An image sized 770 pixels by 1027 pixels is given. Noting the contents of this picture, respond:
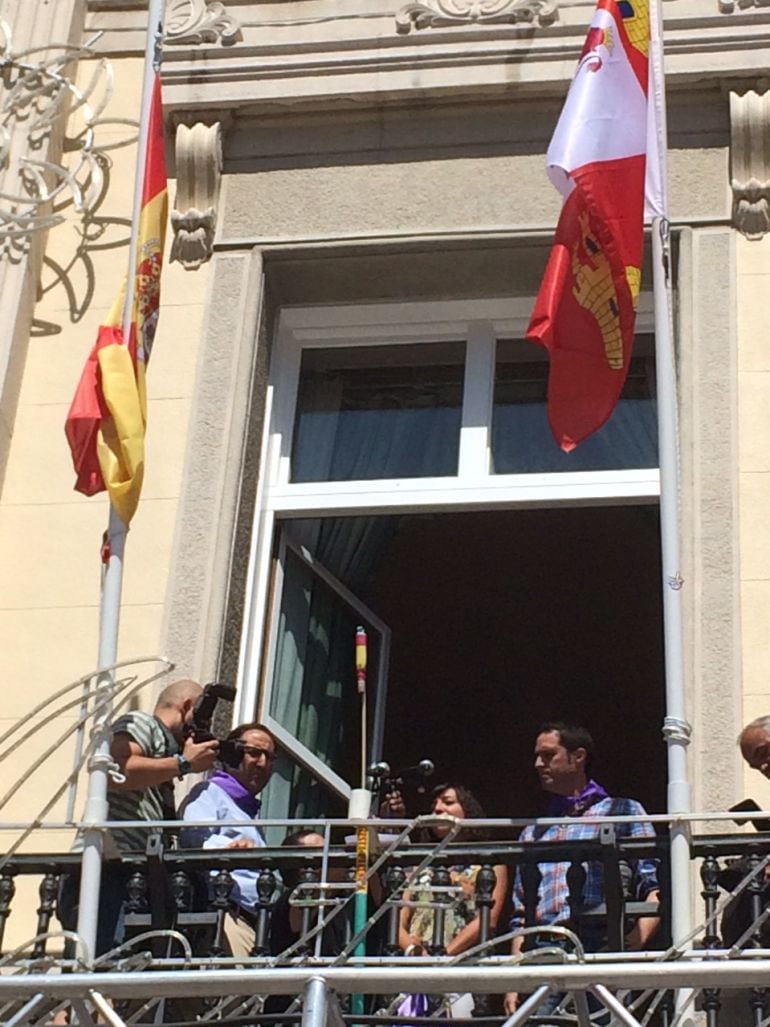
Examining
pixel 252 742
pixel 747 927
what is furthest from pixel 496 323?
pixel 747 927

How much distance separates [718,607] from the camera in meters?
9.07

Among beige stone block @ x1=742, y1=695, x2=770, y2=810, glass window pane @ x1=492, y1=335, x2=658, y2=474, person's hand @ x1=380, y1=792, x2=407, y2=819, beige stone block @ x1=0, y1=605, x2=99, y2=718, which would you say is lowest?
person's hand @ x1=380, y1=792, x2=407, y2=819

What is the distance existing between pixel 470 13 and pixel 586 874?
4.41m

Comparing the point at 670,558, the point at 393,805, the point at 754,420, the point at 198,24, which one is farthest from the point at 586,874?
the point at 198,24

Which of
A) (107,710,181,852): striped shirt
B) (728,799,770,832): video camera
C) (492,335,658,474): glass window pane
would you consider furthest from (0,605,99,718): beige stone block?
(728,799,770,832): video camera

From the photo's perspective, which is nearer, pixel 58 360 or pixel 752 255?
pixel 752 255

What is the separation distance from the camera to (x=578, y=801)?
26.6 ft

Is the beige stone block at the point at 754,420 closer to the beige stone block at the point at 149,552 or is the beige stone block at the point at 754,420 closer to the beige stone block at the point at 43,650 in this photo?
the beige stone block at the point at 149,552

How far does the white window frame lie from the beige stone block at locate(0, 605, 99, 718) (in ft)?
2.03

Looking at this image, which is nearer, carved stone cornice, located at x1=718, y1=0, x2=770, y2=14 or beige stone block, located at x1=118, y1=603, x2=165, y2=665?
beige stone block, located at x1=118, y1=603, x2=165, y2=665

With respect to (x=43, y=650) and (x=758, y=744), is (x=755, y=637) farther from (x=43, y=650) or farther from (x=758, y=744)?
(x=43, y=650)

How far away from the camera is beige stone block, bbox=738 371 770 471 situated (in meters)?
9.45

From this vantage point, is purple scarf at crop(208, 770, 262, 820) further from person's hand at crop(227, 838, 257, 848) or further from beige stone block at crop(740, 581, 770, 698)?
beige stone block at crop(740, 581, 770, 698)

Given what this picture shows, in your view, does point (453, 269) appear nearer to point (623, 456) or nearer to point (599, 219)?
point (623, 456)
